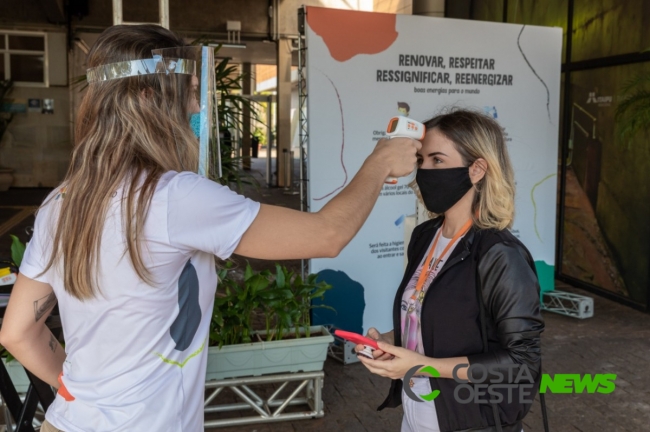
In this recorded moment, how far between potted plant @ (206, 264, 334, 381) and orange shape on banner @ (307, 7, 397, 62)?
1.58m

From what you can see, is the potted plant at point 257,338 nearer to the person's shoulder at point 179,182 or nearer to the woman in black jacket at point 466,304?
the woman in black jacket at point 466,304

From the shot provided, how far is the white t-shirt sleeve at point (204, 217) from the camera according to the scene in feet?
3.88

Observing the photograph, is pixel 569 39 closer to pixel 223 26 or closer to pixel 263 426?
pixel 263 426

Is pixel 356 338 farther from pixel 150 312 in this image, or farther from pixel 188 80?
pixel 188 80

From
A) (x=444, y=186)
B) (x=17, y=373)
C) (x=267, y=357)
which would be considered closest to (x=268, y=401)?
(x=267, y=357)

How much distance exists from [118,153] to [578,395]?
139 inches

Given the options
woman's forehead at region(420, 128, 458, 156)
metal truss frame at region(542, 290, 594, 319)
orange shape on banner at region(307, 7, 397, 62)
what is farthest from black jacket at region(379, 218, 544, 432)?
metal truss frame at region(542, 290, 594, 319)

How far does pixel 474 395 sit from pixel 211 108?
0.96 metres

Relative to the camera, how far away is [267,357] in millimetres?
3404

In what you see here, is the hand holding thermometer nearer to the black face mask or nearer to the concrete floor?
the black face mask

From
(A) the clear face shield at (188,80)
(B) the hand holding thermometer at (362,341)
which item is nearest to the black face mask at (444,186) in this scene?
(B) the hand holding thermometer at (362,341)

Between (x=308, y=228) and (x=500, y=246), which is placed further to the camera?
(x=500, y=246)

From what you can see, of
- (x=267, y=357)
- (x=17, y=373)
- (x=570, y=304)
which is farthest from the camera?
(x=570, y=304)

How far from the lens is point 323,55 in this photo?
422 cm
